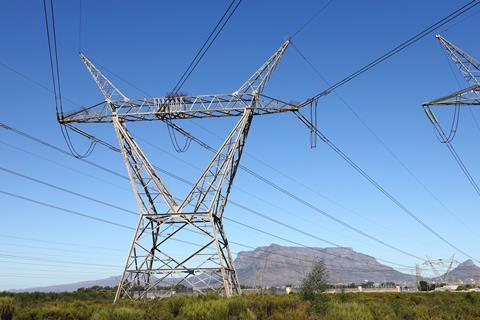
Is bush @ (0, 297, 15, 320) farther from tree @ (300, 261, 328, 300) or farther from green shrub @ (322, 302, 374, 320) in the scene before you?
tree @ (300, 261, 328, 300)

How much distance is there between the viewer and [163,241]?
30062 mm

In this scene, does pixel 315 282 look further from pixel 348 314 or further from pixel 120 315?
pixel 120 315

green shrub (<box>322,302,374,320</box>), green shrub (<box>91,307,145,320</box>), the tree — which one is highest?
the tree

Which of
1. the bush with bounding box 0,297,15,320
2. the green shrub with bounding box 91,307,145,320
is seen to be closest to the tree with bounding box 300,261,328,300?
the green shrub with bounding box 91,307,145,320

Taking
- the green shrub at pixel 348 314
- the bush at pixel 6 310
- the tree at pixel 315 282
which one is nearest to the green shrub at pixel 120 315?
the bush at pixel 6 310

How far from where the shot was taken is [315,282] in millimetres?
33344

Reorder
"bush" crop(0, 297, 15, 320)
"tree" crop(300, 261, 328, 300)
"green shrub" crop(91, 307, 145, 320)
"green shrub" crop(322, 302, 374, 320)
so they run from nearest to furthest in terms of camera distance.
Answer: "green shrub" crop(322, 302, 374, 320) → "green shrub" crop(91, 307, 145, 320) → "bush" crop(0, 297, 15, 320) → "tree" crop(300, 261, 328, 300)

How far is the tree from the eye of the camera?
28478 millimetres

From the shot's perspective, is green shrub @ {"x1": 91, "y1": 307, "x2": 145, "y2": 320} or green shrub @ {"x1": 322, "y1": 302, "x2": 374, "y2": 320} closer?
green shrub @ {"x1": 322, "y1": 302, "x2": 374, "y2": 320}

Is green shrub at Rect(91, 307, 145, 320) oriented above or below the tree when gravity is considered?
below

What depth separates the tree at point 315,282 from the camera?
93.4 ft

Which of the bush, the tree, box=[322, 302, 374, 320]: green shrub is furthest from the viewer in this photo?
the tree

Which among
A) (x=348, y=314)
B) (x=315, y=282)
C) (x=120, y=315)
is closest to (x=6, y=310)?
(x=120, y=315)

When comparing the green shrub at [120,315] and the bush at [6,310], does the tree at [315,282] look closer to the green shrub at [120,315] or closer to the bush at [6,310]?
the green shrub at [120,315]
